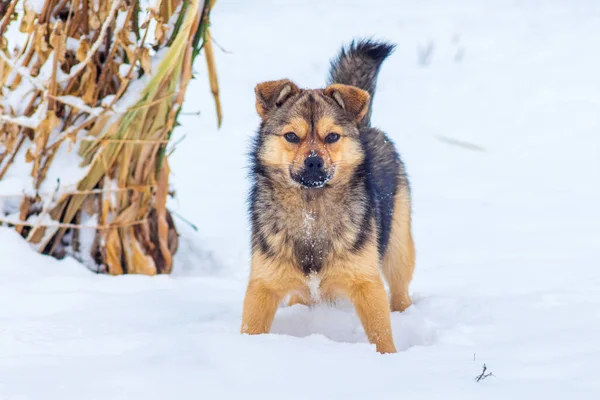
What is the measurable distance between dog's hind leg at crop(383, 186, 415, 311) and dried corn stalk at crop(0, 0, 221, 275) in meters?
1.38

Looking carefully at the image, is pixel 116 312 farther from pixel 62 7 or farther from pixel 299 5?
pixel 299 5

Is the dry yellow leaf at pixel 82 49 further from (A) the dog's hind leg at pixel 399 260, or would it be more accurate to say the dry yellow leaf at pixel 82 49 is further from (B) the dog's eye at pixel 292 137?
(A) the dog's hind leg at pixel 399 260

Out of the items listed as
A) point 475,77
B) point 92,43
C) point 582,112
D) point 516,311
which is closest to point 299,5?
point 475,77

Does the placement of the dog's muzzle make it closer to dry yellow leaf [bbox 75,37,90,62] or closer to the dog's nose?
the dog's nose

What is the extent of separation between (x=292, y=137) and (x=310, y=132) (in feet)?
0.28

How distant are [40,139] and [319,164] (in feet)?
5.68

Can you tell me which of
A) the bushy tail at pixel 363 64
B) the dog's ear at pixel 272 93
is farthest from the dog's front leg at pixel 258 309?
the bushy tail at pixel 363 64

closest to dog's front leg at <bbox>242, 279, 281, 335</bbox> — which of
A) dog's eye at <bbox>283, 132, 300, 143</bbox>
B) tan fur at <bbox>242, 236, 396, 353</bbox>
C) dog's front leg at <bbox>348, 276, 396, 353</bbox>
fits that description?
tan fur at <bbox>242, 236, 396, 353</bbox>

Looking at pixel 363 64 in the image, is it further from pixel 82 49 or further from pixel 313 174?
pixel 82 49

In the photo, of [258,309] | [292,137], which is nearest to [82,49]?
[292,137]

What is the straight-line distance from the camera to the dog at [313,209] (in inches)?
153

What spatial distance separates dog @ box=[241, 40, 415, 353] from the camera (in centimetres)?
388

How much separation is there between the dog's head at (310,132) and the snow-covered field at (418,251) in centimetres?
46

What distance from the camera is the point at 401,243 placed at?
16.3ft
